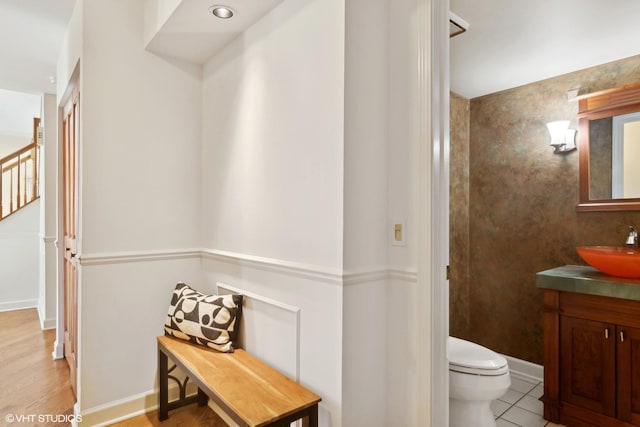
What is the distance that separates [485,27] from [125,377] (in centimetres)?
297

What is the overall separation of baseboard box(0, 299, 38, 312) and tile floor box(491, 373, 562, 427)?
17.6ft

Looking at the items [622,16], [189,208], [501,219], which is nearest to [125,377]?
[189,208]

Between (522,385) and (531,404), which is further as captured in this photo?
(522,385)

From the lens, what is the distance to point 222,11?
186 cm

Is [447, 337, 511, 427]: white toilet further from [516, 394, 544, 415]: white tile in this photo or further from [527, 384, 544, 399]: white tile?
[527, 384, 544, 399]: white tile

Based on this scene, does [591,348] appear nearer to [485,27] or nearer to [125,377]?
[485,27]

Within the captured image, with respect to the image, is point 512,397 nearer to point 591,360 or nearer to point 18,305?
point 591,360

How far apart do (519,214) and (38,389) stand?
3.80 meters

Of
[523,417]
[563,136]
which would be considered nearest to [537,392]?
[523,417]

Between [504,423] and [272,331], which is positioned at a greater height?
[272,331]

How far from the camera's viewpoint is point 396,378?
1.52 meters

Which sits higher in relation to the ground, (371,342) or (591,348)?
(371,342)

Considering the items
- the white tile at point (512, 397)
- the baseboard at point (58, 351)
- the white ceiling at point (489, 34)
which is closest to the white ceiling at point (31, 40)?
the white ceiling at point (489, 34)

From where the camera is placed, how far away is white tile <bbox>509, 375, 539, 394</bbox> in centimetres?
273
